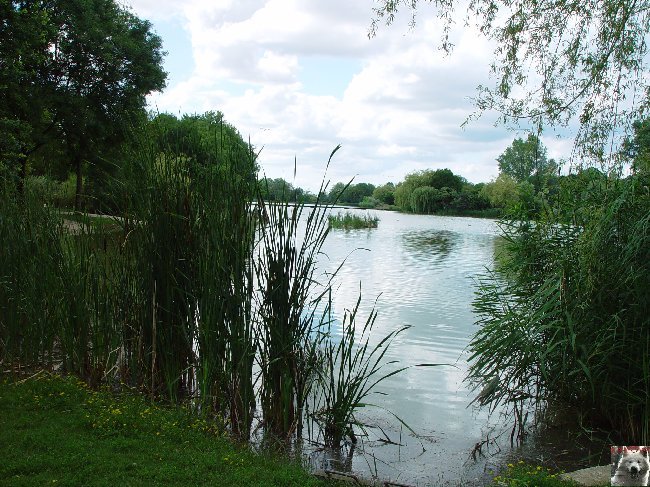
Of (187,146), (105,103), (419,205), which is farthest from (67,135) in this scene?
(419,205)

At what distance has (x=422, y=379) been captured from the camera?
25.2 ft

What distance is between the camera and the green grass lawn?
11.6 feet

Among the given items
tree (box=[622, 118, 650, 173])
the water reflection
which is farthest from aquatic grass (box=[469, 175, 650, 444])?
the water reflection

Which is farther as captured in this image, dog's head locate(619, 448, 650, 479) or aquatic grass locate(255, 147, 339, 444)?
aquatic grass locate(255, 147, 339, 444)

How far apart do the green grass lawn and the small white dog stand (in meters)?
1.67

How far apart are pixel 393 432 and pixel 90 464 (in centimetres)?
300

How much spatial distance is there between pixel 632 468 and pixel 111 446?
9.73 feet

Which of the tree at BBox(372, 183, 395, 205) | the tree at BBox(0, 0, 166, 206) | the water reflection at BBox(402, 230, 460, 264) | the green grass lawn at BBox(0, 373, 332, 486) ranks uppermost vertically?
the tree at BBox(0, 0, 166, 206)

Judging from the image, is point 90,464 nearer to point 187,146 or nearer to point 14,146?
point 187,146

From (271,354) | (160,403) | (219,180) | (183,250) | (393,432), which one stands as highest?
(219,180)

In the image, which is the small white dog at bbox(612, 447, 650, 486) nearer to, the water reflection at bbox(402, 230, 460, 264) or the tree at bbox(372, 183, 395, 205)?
the water reflection at bbox(402, 230, 460, 264)

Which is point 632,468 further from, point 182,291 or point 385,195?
point 385,195

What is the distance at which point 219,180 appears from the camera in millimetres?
4961

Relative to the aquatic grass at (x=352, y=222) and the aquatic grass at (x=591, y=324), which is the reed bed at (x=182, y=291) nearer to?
the aquatic grass at (x=591, y=324)
